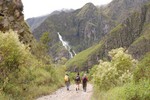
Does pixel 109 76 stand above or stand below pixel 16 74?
below

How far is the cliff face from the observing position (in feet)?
142

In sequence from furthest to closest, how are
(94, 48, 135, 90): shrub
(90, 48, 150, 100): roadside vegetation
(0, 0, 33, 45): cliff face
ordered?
(0, 0, 33, 45): cliff face
(94, 48, 135, 90): shrub
(90, 48, 150, 100): roadside vegetation

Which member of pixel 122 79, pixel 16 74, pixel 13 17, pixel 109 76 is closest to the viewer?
pixel 122 79

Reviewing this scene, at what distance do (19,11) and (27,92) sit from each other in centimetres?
1943

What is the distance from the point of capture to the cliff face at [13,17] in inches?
1699

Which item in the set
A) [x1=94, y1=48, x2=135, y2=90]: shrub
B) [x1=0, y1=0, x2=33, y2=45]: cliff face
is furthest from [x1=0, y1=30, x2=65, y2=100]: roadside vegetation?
[x1=0, y1=0, x2=33, y2=45]: cliff face

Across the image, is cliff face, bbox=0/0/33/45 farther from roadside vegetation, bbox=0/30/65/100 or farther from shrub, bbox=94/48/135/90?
shrub, bbox=94/48/135/90

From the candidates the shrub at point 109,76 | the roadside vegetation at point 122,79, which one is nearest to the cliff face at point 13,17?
the roadside vegetation at point 122,79

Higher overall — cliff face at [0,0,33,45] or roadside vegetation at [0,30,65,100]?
cliff face at [0,0,33,45]

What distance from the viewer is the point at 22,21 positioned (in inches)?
2002

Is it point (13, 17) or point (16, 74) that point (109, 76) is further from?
point (13, 17)

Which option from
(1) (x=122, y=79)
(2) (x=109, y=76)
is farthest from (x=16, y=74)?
(1) (x=122, y=79)

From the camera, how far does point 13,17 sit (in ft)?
155

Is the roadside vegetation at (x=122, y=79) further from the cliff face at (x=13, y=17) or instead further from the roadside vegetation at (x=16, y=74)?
the cliff face at (x=13, y=17)
